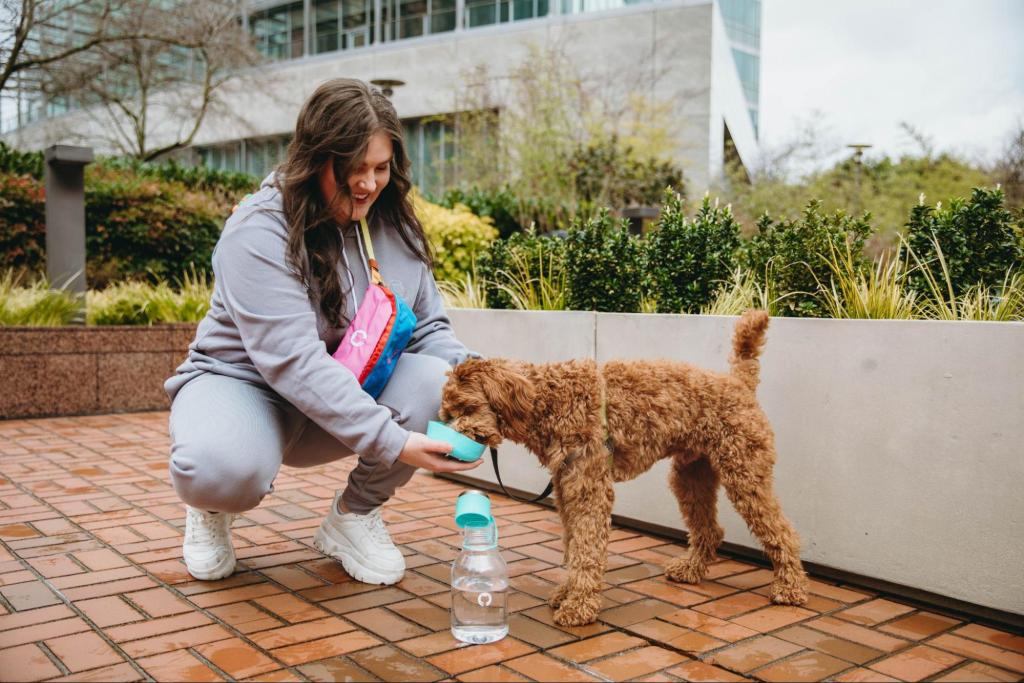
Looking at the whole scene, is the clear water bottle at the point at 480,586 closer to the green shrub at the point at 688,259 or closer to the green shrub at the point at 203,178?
the green shrub at the point at 688,259

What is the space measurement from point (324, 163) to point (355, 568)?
1.53 meters

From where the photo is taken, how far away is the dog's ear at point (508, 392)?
254 centimetres

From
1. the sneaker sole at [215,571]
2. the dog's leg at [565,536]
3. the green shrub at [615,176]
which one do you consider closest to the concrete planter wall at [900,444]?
the dog's leg at [565,536]

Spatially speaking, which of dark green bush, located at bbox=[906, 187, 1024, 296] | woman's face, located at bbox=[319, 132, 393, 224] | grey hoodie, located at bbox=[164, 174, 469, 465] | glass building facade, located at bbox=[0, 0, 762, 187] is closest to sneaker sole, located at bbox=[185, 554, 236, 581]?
grey hoodie, located at bbox=[164, 174, 469, 465]

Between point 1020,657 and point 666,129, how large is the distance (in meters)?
15.4

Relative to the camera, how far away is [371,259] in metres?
3.09

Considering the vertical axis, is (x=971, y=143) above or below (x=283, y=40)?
below

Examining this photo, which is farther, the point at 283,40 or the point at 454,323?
the point at 283,40

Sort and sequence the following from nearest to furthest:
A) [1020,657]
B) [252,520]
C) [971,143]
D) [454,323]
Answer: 1. [1020,657]
2. [252,520]
3. [454,323]
4. [971,143]

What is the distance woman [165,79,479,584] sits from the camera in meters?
2.67

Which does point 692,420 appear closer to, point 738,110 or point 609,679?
point 609,679

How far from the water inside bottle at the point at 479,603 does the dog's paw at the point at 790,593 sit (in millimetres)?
1029

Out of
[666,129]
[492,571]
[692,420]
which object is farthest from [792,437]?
[666,129]

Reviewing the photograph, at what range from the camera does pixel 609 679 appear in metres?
2.33
